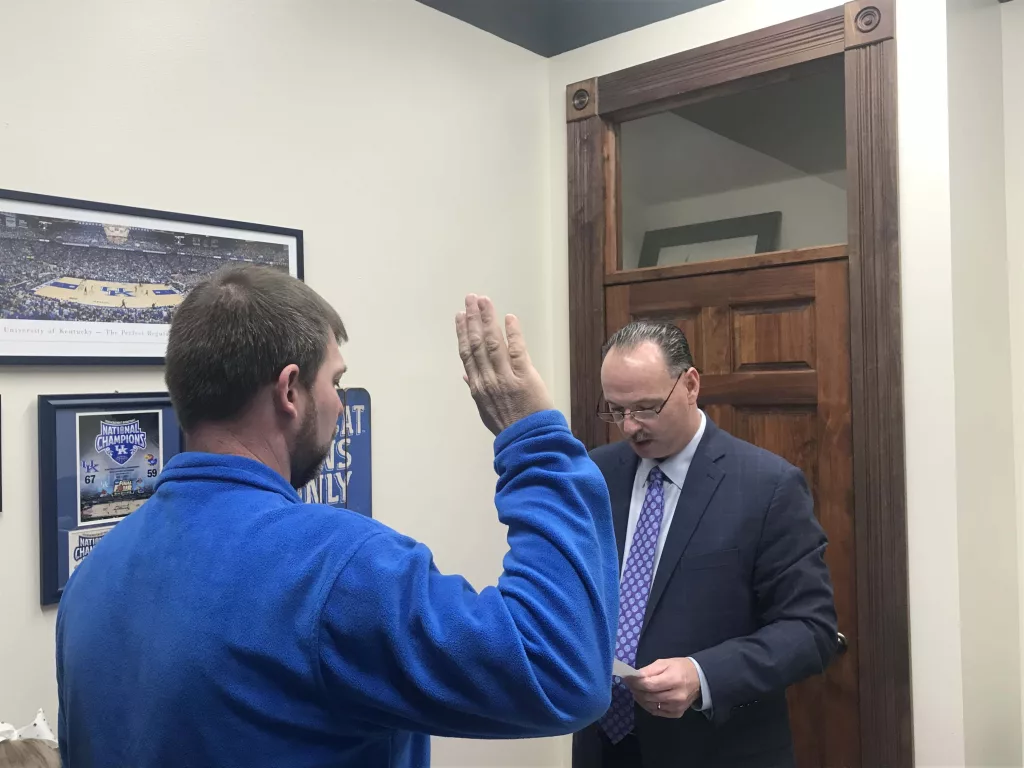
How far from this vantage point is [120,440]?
1.66 metres

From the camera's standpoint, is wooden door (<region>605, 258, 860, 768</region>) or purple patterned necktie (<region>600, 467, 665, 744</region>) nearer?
purple patterned necktie (<region>600, 467, 665, 744</region>)

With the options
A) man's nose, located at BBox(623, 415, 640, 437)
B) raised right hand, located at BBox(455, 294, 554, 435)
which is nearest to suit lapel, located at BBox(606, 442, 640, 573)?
man's nose, located at BBox(623, 415, 640, 437)

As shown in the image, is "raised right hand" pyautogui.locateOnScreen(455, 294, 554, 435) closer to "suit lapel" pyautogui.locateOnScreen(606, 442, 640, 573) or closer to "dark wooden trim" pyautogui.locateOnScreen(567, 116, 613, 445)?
"suit lapel" pyautogui.locateOnScreen(606, 442, 640, 573)

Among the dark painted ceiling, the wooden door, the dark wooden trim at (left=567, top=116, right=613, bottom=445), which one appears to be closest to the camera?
the wooden door

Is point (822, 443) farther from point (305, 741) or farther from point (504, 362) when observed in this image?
point (305, 741)

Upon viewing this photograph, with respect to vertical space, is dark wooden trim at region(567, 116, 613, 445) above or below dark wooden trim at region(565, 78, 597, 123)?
below

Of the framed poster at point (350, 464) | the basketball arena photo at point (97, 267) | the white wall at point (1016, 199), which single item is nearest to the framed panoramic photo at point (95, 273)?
the basketball arena photo at point (97, 267)

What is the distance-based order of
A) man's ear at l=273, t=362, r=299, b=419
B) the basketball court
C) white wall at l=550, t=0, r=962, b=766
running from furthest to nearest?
white wall at l=550, t=0, r=962, b=766
the basketball court
man's ear at l=273, t=362, r=299, b=419

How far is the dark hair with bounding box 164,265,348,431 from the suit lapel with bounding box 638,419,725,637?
99 centimetres

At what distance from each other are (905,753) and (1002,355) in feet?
3.54

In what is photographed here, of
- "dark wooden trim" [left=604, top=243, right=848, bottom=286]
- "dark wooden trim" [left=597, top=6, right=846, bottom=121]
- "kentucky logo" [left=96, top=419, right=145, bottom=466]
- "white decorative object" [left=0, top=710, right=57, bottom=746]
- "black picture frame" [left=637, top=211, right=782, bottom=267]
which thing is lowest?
"white decorative object" [left=0, top=710, right=57, bottom=746]

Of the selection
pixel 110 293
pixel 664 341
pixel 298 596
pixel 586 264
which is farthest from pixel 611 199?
pixel 298 596

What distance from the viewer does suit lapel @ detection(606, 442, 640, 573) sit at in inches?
68.7

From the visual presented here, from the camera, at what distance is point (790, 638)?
148 cm
